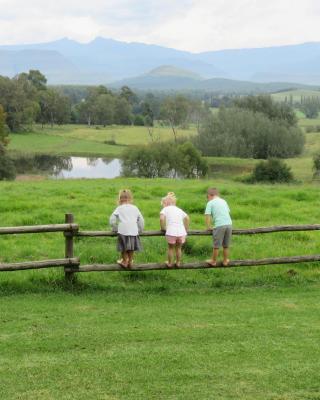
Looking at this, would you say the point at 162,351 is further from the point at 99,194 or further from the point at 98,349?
the point at 99,194

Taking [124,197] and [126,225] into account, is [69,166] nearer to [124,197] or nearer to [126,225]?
[124,197]

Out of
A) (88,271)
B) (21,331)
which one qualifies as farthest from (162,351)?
(88,271)

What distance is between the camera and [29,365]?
7.23 metres

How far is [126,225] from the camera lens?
1120 centimetres

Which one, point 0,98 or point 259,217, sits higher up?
point 0,98

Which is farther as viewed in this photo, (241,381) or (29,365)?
(29,365)

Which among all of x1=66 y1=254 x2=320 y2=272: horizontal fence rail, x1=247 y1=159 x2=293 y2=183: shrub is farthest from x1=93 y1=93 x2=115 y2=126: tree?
x1=66 y1=254 x2=320 y2=272: horizontal fence rail

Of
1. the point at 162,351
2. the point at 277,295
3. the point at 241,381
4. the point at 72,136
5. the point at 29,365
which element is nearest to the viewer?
the point at 241,381

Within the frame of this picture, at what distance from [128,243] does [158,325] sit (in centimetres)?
264

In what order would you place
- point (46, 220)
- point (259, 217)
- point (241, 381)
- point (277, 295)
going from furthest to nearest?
point (259, 217) → point (46, 220) → point (277, 295) → point (241, 381)

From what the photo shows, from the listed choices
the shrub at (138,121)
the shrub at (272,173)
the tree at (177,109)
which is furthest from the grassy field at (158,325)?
the shrub at (138,121)

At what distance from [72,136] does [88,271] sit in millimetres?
103229

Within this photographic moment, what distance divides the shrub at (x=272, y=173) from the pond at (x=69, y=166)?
20638mm

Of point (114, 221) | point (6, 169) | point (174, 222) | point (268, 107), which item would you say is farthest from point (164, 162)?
point (114, 221)
